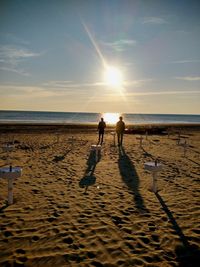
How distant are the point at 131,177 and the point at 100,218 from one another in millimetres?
3964

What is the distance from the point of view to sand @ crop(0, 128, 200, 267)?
183 inches

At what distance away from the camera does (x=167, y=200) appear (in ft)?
24.6

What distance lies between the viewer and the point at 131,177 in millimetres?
9930

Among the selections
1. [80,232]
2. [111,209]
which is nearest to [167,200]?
[111,209]

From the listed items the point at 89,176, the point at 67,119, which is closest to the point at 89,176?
the point at 89,176

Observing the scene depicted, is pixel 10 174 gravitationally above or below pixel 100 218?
above

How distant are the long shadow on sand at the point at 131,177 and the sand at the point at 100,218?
0.03 meters

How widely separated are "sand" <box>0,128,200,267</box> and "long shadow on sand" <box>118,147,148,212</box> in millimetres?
34

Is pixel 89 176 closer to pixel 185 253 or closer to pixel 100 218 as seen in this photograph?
pixel 100 218

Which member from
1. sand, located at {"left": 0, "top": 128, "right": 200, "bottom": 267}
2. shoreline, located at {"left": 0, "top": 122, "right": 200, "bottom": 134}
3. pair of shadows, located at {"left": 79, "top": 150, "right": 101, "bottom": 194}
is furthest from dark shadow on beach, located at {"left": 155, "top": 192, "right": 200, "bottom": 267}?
shoreline, located at {"left": 0, "top": 122, "right": 200, "bottom": 134}

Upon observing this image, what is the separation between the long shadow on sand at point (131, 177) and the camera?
720 cm

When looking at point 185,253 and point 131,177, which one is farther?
point 131,177

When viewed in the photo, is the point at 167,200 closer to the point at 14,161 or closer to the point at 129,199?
the point at 129,199

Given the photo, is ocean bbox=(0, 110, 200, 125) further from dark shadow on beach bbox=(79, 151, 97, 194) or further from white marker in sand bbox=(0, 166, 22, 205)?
white marker in sand bbox=(0, 166, 22, 205)
